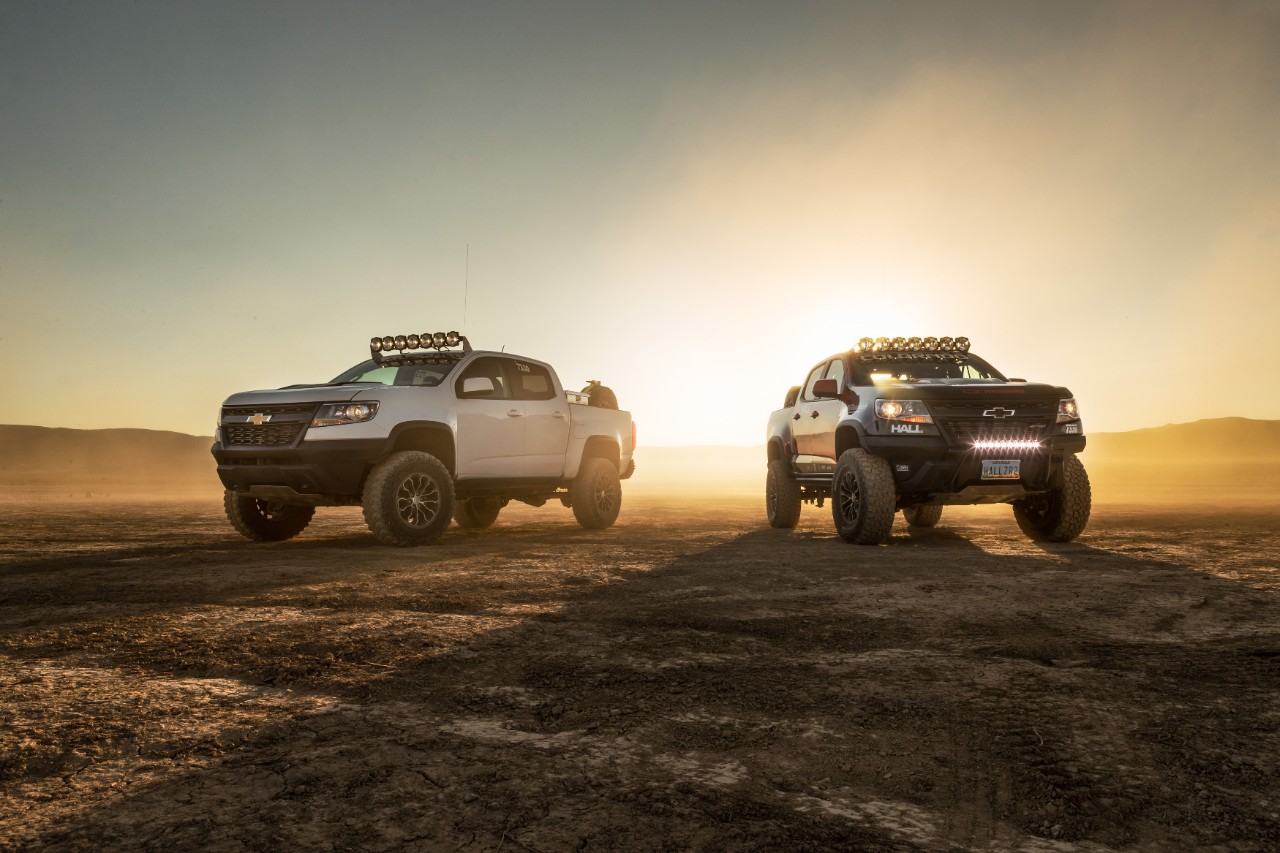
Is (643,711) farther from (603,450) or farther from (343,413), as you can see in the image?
(603,450)

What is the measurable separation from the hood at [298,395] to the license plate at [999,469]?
632cm

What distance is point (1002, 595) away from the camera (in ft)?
20.0

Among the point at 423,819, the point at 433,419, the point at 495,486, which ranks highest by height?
the point at 433,419

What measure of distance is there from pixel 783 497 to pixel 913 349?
8.50 feet

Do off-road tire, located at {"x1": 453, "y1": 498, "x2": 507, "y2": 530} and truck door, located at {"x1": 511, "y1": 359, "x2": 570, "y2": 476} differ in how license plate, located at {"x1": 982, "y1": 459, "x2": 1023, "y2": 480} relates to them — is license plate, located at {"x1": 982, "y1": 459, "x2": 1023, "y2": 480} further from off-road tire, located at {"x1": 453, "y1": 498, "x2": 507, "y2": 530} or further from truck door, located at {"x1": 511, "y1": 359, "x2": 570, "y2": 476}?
off-road tire, located at {"x1": 453, "y1": 498, "x2": 507, "y2": 530}

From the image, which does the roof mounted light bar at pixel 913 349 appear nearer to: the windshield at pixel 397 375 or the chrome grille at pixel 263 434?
the windshield at pixel 397 375

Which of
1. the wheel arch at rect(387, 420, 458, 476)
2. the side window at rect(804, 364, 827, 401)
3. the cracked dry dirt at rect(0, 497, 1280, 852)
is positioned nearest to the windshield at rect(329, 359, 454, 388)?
Result: the wheel arch at rect(387, 420, 458, 476)

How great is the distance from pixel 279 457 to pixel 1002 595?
695cm

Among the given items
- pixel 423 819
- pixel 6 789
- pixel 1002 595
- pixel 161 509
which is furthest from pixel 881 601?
pixel 161 509

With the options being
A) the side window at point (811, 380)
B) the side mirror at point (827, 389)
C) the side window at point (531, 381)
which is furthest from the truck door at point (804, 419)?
the side window at point (531, 381)

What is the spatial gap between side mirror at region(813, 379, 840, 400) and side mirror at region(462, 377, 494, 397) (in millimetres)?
3835

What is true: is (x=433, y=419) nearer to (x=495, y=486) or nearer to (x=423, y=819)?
(x=495, y=486)

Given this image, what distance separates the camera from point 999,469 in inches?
355

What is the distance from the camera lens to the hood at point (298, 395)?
365 inches
